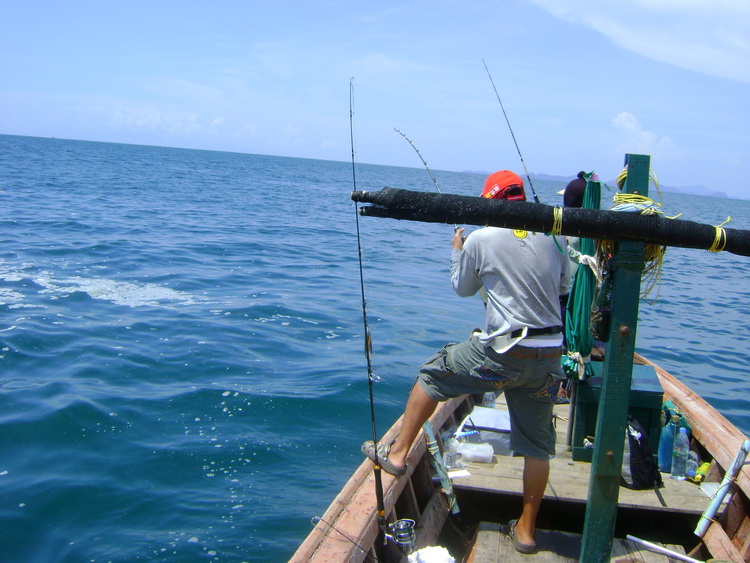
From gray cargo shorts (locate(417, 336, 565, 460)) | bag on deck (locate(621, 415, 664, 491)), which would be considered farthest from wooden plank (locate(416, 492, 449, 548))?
bag on deck (locate(621, 415, 664, 491))

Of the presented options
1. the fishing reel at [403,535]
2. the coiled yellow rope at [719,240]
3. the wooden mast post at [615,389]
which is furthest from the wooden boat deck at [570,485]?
the coiled yellow rope at [719,240]

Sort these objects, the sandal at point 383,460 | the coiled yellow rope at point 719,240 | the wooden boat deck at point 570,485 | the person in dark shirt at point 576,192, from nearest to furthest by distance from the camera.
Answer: the coiled yellow rope at point 719,240, the sandal at point 383,460, the wooden boat deck at point 570,485, the person in dark shirt at point 576,192

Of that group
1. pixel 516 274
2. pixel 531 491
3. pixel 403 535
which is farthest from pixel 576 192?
pixel 403 535

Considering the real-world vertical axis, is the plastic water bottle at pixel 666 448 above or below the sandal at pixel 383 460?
below

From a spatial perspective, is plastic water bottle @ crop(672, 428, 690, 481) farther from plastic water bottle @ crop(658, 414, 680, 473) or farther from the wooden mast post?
the wooden mast post

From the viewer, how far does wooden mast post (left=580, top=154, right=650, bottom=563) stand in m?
2.76

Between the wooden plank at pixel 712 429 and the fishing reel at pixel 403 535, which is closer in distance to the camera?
the fishing reel at pixel 403 535

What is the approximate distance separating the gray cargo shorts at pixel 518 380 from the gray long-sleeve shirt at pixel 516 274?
0.13m

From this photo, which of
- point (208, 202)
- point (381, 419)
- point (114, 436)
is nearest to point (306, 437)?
point (381, 419)

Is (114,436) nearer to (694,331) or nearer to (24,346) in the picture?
(24,346)

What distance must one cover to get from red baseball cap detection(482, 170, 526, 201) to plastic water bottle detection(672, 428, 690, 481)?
2447mm

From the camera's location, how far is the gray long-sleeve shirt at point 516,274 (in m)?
3.47

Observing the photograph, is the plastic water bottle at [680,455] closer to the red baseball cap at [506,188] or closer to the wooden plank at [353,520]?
the wooden plank at [353,520]

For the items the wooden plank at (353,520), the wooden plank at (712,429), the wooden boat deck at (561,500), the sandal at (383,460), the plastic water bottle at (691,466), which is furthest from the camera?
the plastic water bottle at (691,466)
